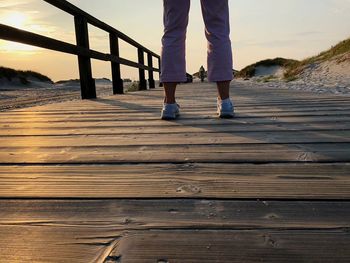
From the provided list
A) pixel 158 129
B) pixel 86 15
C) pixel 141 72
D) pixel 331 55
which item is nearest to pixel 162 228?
pixel 158 129

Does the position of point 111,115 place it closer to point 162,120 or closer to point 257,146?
point 162,120

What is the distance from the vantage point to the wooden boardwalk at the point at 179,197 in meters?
0.86

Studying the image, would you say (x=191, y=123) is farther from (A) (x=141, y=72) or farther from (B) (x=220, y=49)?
(A) (x=141, y=72)

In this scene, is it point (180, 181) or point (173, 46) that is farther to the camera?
point (173, 46)

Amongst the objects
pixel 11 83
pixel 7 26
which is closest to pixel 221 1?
pixel 7 26

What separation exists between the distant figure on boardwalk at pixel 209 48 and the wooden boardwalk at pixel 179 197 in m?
0.58

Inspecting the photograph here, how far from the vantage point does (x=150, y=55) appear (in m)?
11.2

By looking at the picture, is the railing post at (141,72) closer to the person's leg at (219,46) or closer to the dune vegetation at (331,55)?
the person's leg at (219,46)

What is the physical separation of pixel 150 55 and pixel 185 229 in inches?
417

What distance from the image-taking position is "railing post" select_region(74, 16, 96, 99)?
16.7 ft

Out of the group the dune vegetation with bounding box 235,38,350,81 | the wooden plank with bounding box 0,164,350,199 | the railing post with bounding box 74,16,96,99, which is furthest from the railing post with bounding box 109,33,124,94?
the dune vegetation with bounding box 235,38,350,81

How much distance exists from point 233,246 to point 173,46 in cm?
203

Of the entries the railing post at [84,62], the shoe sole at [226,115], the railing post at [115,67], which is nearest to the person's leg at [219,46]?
the shoe sole at [226,115]

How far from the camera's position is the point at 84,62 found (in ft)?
17.1
